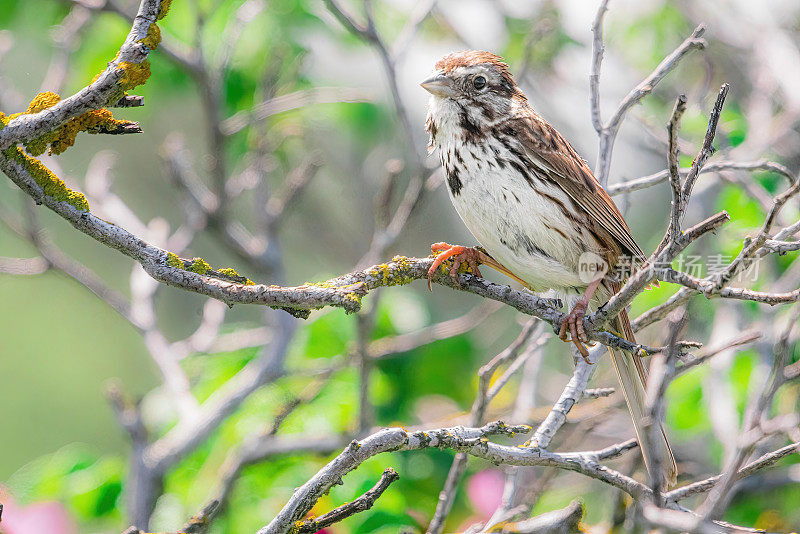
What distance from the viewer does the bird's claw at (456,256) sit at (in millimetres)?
→ 2758

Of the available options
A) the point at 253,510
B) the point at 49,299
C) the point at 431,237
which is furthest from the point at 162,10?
the point at 49,299

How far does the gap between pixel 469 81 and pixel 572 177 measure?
0.55 metres

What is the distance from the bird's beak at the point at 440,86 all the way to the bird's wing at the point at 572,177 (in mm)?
275

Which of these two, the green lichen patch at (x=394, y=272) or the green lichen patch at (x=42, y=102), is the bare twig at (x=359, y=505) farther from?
the green lichen patch at (x=42, y=102)

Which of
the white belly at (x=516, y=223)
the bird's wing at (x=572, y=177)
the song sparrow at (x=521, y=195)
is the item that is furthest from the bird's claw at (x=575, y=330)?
the bird's wing at (x=572, y=177)

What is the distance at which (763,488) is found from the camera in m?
4.08

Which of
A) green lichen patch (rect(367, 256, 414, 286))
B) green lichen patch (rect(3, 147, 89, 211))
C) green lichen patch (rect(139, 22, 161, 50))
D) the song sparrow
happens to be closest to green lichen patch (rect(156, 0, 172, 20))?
green lichen patch (rect(139, 22, 161, 50))

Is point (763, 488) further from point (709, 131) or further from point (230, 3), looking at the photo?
point (230, 3)

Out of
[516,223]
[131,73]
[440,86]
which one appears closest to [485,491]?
[516,223]

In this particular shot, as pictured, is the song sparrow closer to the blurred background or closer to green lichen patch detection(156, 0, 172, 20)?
the blurred background

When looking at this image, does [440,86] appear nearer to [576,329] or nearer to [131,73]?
[576,329]

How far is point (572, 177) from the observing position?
3.32 metres

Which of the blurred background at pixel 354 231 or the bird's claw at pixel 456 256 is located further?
the blurred background at pixel 354 231

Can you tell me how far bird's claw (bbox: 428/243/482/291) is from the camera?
9.05 ft
